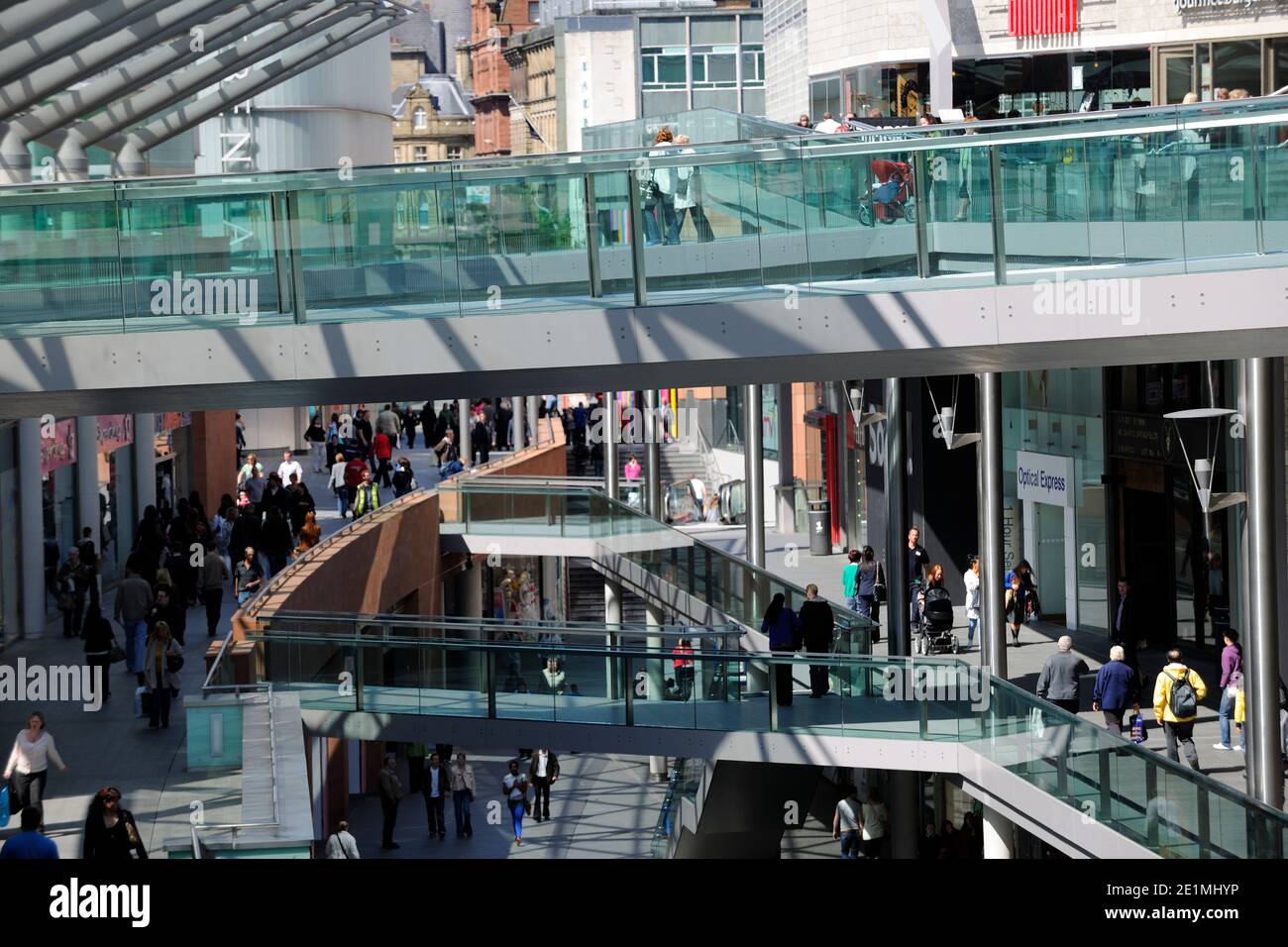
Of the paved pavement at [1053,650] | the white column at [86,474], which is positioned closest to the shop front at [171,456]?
the white column at [86,474]

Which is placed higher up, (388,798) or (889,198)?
(889,198)

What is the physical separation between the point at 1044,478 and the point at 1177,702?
9.51 m

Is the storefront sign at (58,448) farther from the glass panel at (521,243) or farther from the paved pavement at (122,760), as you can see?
the glass panel at (521,243)

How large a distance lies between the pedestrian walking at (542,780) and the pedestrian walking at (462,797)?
2.10m

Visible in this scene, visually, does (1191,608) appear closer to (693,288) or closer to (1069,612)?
(1069,612)

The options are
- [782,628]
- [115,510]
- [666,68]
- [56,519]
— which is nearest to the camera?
[782,628]

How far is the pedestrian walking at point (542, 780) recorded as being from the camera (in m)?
29.7

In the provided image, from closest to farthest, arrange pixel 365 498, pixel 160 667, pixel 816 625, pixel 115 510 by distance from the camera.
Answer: pixel 160 667, pixel 816 625, pixel 115 510, pixel 365 498

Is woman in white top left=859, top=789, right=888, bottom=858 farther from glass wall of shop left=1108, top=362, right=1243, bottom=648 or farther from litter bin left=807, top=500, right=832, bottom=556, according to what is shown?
litter bin left=807, top=500, right=832, bottom=556

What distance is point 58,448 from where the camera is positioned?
27.3 m

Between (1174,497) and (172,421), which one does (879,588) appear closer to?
(1174,497)

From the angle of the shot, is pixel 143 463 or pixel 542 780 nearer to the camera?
pixel 542 780

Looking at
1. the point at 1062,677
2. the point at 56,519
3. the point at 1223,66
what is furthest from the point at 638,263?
the point at 1223,66
